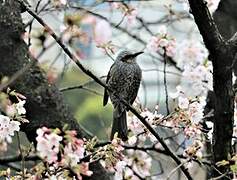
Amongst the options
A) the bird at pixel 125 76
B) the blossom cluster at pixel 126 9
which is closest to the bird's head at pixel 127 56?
the bird at pixel 125 76

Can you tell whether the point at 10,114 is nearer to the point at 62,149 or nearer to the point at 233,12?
the point at 62,149

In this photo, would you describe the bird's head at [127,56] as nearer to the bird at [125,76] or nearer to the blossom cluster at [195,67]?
the bird at [125,76]

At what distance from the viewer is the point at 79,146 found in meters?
2.13

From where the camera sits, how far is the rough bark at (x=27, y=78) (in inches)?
121

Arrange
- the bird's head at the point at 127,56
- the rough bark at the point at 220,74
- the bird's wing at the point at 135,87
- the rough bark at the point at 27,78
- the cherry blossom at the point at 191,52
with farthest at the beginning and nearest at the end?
the cherry blossom at the point at 191,52 < the bird's head at the point at 127,56 < the bird's wing at the point at 135,87 < the rough bark at the point at 27,78 < the rough bark at the point at 220,74

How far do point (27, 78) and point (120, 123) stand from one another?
540 millimetres

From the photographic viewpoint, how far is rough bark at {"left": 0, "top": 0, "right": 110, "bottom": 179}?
307 cm

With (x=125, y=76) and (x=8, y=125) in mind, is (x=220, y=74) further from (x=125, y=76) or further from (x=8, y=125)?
(x=125, y=76)

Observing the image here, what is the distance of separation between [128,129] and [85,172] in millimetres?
1211

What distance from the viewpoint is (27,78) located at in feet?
10.1

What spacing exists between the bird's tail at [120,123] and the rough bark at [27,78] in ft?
0.82

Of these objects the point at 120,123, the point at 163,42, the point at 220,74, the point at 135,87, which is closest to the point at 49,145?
the point at 220,74

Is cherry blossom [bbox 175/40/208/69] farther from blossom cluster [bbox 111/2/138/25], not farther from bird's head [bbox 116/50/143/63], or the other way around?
bird's head [bbox 116/50/143/63]

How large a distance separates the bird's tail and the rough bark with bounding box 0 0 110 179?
251 mm
